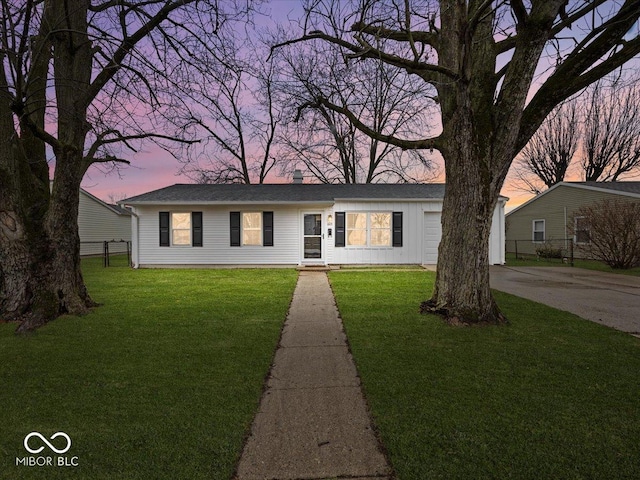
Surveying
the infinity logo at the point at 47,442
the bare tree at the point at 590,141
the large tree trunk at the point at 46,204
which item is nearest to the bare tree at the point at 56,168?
the large tree trunk at the point at 46,204

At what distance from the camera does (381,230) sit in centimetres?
1428

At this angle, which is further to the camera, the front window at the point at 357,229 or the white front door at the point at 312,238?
the white front door at the point at 312,238

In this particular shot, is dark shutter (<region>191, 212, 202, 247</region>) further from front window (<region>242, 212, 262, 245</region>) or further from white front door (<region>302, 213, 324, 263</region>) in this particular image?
white front door (<region>302, 213, 324, 263</region>)

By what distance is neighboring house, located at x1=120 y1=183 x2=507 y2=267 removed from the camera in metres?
14.2

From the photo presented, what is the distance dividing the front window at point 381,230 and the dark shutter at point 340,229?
1166mm

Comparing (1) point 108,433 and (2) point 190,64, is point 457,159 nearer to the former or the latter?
(2) point 190,64

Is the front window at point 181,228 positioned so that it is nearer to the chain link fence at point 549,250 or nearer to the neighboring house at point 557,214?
the chain link fence at point 549,250

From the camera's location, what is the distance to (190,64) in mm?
6215

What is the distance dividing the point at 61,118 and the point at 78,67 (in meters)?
1.04

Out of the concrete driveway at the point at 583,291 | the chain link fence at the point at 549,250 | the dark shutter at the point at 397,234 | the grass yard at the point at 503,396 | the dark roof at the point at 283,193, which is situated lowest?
the grass yard at the point at 503,396

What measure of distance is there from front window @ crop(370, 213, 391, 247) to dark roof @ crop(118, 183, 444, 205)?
0.76 metres

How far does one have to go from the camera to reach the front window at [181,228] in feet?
47.3

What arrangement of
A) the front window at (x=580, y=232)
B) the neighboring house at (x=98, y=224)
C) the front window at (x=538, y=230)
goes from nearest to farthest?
the front window at (x=580, y=232) < the front window at (x=538, y=230) < the neighboring house at (x=98, y=224)

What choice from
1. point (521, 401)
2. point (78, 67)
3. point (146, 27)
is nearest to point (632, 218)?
point (521, 401)
